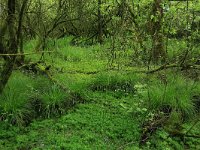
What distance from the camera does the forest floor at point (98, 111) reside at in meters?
5.98

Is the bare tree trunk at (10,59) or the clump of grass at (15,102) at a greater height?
the bare tree trunk at (10,59)

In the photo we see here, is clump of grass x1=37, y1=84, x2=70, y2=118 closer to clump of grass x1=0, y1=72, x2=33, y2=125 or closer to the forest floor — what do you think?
the forest floor

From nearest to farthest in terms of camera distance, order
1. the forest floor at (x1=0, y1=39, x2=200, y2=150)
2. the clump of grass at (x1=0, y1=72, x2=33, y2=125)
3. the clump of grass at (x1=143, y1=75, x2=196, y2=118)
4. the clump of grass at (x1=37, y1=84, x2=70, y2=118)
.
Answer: the forest floor at (x1=0, y1=39, x2=200, y2=150) < the clump of grass at (x1=0, y1=72, x2=33, y2=125) < the clump of grass at (x1=37, y1=84, x2=70, y2=118) < the clump of grass at (x1=143, y1=75, x2=196, y2=118)

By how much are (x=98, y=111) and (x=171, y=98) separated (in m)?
1.52

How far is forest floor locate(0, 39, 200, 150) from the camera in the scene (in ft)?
19.6

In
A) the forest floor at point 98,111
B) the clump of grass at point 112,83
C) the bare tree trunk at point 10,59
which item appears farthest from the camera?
the clump of grass at point 112,83

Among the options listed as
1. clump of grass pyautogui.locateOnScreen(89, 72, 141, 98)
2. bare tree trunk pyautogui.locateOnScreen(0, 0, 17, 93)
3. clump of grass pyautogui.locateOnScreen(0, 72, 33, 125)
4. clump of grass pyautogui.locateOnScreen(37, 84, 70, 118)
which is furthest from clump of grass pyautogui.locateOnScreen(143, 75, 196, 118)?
bare tree trunk pyautogui.locateOnScreen(0, 0, 17, 93)

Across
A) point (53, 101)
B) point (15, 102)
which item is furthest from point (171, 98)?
point (15, 102)

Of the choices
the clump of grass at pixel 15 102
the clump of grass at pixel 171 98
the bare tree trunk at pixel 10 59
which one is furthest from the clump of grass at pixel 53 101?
the clump of grass at pixel 171 98

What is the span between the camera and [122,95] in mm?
7699

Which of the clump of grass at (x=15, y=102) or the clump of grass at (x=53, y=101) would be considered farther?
the clump of grass at (x=53, y=101)

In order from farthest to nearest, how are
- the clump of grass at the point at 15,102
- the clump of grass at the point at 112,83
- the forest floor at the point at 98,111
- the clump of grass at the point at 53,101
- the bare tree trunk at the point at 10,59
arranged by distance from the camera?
the clump of grass at the point at 112,83 < the clump of grass at the point at 53,101 < the bare tree trunk at the point at 10,59 < the clump of grass at the point at 15,102 < the forest floor at the point at 98,111

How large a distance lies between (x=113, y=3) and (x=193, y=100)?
4611 millimetres

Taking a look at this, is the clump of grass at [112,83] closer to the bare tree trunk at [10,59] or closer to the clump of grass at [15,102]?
the clump of grass at [15,102]
